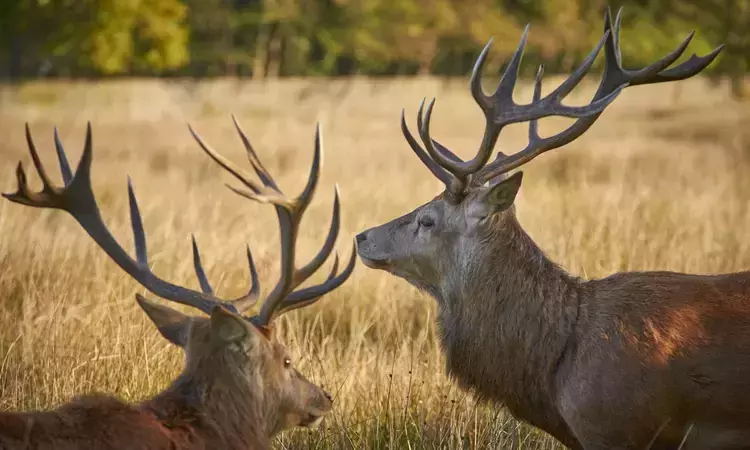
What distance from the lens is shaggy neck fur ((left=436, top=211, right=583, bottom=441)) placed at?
4570 mm

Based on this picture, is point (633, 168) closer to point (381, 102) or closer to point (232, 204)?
point (232, 204)

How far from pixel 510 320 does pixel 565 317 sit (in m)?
0.26

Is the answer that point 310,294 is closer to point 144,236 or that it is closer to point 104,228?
point 144,236

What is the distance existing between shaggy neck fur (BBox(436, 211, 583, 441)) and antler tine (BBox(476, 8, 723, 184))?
0.27 metres

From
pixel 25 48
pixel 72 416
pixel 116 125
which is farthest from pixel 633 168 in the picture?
pixel 25 48

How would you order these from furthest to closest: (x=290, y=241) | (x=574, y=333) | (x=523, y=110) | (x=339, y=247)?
(x=339, y=247)
(x=523, y=110)
(x=574, y=333)
(x=290, y=241)

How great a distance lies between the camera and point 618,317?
4.45 meters

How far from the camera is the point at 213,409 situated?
147 inches

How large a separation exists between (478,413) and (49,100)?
1323 inches

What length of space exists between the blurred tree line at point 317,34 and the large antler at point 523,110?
94.9 feet

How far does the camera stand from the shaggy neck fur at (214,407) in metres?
3.64

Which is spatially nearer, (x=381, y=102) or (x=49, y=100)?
(x=381, y=102)

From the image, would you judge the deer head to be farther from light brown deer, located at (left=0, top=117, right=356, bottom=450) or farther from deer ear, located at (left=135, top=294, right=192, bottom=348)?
deer ear, located at (left=135, top=294, right=192, bottom=348)

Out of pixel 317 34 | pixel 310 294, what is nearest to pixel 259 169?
pixel 310 294
